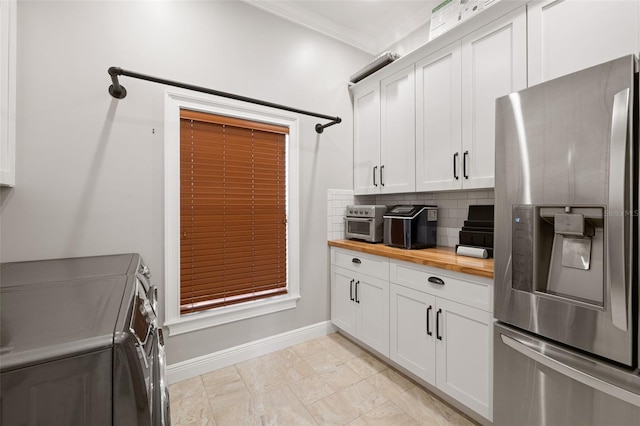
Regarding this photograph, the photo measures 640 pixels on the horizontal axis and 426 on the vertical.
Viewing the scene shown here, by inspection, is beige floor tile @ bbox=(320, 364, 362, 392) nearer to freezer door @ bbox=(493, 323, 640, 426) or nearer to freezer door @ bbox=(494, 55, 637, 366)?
freezer door @ bbox=(493, 323, 640, 426)

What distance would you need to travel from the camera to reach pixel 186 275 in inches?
80.9

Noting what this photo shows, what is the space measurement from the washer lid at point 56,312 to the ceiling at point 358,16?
7.84 feet

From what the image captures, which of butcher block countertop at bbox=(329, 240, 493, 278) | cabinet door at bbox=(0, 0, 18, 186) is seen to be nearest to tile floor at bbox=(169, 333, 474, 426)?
butcher block countertop at bbox=(329, 240, 493, 278)

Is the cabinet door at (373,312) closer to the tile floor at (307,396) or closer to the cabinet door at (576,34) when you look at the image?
the tile floor at (307,396)

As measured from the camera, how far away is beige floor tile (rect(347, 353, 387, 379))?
6.99 feet

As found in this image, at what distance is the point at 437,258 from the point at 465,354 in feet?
1.89

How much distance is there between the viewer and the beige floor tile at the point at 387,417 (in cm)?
164

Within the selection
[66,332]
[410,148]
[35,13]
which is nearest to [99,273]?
[66,332]

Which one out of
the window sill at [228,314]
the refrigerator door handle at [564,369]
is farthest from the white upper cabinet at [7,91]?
the refrigerator door handle at [564,369]

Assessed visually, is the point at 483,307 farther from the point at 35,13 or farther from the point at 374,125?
the point at 35,13

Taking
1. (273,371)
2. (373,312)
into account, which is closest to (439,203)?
(373,312)

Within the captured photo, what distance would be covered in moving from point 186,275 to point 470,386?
2.00 meters

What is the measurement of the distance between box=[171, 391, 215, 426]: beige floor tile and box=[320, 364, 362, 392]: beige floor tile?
0.81 metres

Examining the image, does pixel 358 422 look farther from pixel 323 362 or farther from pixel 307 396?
pixel 323 362
